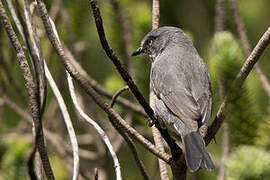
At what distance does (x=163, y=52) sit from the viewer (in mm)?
4355

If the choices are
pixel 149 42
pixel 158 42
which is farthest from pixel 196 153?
pixel 158 42

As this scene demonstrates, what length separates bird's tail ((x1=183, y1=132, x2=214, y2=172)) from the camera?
239 cm

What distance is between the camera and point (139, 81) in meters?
A: 3.63

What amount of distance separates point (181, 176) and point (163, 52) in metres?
2.13

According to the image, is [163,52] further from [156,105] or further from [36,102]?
[36,102]

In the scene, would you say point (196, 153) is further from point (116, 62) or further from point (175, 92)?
point (175, 92)

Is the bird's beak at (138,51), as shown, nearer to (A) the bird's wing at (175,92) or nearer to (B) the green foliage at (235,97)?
(A) the bird's wing at (175,92)

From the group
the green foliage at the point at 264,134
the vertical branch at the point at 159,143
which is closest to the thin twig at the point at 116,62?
the vertical branch at the point at 159,143

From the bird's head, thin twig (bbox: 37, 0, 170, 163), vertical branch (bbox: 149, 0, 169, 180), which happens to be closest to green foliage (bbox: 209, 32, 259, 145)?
vertical branch (bbox: 149, 0, 169, 180)

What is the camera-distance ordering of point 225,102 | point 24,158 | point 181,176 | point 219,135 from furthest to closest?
point 219,135, point 24,158, point 181,176, point 225,102

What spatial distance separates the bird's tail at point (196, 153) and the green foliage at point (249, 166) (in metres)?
0.54

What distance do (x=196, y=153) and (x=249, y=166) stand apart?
83cm

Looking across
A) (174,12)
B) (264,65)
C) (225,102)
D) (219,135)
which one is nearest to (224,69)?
(225,102)

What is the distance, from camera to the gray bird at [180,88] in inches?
127
